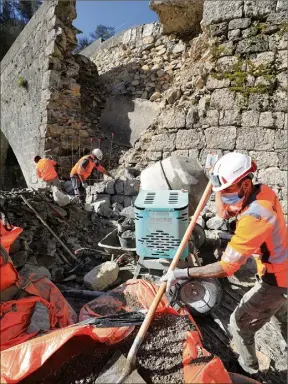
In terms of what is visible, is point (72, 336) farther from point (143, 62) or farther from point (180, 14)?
point (143, 62)

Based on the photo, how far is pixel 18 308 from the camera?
6.98 feet

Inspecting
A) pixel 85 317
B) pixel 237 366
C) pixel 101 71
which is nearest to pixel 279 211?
pixel 237 366

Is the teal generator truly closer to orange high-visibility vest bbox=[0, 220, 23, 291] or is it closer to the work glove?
the work glove

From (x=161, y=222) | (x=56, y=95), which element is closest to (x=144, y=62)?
(x=56, y=95)

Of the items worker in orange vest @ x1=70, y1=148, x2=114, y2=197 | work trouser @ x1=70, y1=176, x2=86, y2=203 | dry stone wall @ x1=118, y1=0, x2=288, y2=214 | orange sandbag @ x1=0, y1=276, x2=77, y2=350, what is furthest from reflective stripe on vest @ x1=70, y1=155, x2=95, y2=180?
orange sandbag @ x1=0, y1=276, x2=77, y2=350

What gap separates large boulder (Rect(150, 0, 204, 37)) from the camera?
6082 mm

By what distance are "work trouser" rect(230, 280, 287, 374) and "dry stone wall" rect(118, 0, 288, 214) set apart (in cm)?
232

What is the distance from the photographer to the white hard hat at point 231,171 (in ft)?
6.84

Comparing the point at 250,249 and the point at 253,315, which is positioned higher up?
the point at 250,249

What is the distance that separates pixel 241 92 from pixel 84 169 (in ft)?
11.8

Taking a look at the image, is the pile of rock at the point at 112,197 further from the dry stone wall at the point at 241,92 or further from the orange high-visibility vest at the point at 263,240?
the orange high-visibility vest at the point at 263,240

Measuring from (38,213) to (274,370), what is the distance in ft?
12.1

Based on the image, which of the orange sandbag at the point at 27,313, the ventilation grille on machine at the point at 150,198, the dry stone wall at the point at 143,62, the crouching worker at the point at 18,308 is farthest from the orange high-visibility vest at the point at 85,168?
the crouching worker at the point at 18,308

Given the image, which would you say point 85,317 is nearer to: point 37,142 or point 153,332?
point 153,332
